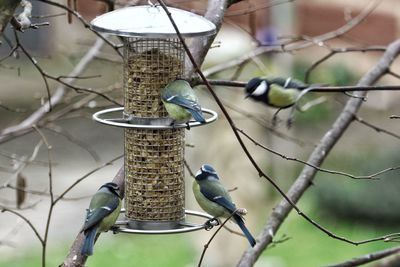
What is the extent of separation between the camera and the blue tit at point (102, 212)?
3291mm

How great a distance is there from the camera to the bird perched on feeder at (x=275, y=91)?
3.59 metres

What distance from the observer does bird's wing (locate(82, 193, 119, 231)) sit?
331cm

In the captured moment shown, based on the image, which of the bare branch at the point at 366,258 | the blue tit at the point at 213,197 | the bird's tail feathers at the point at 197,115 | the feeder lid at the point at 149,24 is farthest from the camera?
the blue tit at the point at 213,197

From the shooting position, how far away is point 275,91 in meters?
3.67

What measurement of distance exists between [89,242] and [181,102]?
23.4 inches

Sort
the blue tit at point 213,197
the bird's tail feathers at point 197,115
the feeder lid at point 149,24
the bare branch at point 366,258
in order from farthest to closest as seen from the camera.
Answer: the blue tit at point 213,197 → the bare branch at point 366,258 → the bird's tail feathers at point 197,115 → the feeder lid at point 149,24

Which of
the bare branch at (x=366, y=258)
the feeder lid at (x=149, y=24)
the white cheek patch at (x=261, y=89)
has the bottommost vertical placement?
the bare branch at (x=366, y=258)

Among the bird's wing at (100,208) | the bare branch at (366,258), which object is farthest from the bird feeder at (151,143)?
the bare branch at (366,258)

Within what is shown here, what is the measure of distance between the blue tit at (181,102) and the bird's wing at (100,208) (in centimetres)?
38

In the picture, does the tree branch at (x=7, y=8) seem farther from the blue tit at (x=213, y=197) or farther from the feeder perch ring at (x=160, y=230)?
the blue tit at (x=213, y=197)

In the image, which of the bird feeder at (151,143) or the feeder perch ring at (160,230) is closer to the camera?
the feeder perch ring at (160,230)

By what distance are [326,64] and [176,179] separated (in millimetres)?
9523

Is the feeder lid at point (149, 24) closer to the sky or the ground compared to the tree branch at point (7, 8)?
closer to the ground

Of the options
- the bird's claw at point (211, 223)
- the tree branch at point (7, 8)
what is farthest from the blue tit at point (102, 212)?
the tree branch at point (7, 8)
